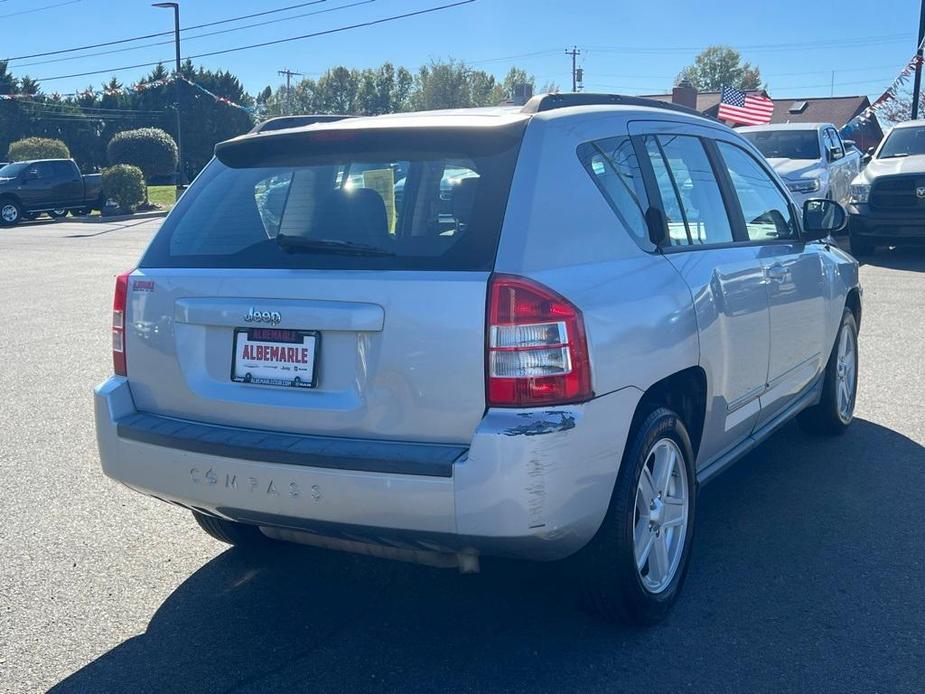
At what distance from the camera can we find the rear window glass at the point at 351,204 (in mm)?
3416

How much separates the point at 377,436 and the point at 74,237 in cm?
2388

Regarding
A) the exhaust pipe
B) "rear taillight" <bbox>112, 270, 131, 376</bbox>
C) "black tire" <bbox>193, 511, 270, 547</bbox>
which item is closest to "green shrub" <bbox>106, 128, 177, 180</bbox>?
"black tire" <bbox>193, 511, 270, 547</bbox>

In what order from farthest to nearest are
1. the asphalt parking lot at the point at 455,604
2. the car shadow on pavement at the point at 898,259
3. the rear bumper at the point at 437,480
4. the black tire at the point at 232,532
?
the car shadow on pavement at the point at 898,259
the black tire at the point at 232,532
the asphalt parking lot at the point at 455,604
the rear bumper at the point at 437,480

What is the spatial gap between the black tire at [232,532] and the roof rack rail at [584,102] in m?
2.07

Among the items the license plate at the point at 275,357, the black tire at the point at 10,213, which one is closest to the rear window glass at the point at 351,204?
the license plate at the point at 275,357

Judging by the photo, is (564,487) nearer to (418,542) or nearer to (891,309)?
(418,542)

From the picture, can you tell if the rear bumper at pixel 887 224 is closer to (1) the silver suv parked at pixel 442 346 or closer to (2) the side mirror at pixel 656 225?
(1) the silver suv parked at pixel 442 346

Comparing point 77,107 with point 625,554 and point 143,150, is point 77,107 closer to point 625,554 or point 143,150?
point 143,150

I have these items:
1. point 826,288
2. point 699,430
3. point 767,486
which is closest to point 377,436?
point 699,430

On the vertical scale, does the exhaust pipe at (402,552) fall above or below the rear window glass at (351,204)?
below

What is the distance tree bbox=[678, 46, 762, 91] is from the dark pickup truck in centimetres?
9349

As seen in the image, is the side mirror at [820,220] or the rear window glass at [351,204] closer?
the rear window glass at [351,204]

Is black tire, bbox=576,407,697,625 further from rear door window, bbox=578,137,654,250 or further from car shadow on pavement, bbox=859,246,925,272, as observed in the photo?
car shadow on pavement, bbox=859,246,925,272

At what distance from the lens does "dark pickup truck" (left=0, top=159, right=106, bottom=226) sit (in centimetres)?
3198
